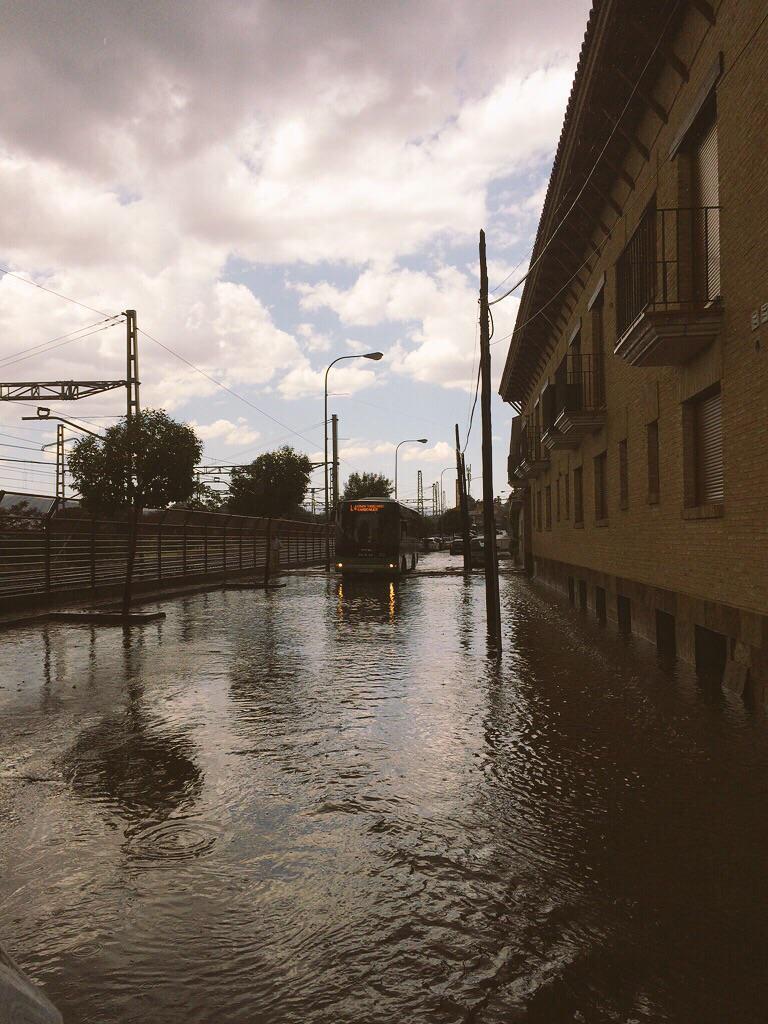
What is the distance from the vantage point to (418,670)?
10148 millimetres

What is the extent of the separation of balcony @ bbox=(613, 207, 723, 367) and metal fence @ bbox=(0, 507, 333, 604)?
12.9 metres

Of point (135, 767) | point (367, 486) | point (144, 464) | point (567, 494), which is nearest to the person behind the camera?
point (135, 767)

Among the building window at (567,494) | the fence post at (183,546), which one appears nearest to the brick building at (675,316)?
the building window at (567,494)

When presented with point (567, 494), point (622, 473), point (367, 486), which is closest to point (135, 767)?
point (622, 473)

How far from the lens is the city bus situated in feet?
110

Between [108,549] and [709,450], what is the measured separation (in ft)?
52.0

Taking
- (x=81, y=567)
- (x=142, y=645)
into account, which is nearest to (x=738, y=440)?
(x=142, y=645)

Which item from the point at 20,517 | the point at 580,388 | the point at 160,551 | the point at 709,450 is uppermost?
the point at 580,388

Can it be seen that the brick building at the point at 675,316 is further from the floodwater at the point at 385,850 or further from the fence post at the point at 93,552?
the fence post at the point at 93,552

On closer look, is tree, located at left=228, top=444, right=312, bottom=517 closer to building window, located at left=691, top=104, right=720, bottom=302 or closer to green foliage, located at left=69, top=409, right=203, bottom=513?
green foliage, located at left=69, top=409, right=203, bottom=513

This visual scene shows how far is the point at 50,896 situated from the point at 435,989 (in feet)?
6.09

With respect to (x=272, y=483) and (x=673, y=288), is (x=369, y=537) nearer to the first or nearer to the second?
(x=673, y=288)

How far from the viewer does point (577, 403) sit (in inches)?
733

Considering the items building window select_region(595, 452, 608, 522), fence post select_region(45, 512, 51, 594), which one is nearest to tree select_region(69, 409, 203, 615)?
fence post select_region(45, 512, 51, 594)
